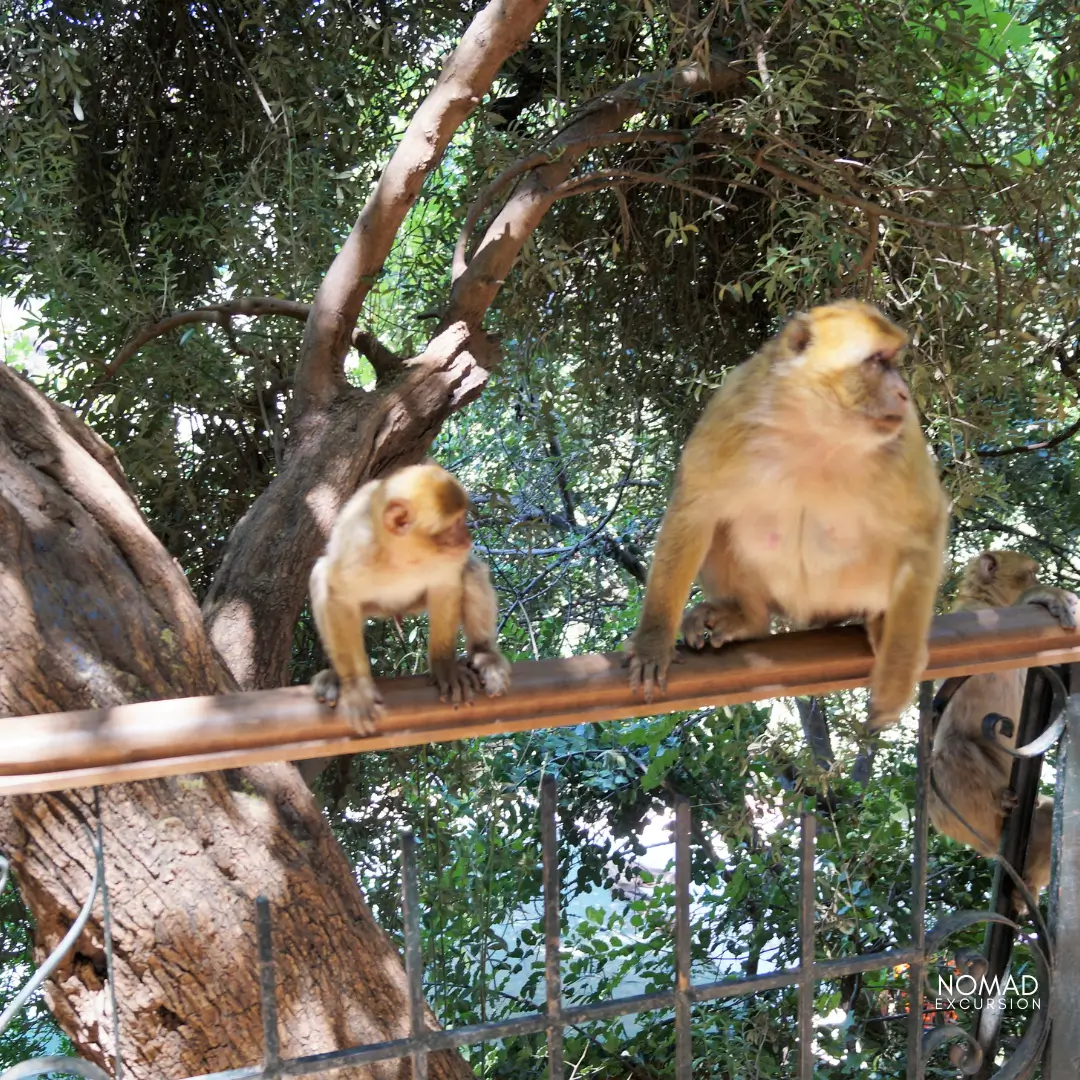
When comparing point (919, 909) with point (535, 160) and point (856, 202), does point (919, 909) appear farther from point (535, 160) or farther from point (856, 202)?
point (535, 160)

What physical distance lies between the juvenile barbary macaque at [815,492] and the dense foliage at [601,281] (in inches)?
40.8

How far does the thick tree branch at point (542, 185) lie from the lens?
10.2ft

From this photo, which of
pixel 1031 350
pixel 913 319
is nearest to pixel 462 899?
pixel 913 319

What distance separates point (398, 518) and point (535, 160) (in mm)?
1571

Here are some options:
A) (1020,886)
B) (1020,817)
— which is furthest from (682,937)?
(1020,817)

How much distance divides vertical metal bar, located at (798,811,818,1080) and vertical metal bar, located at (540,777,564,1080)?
315mm

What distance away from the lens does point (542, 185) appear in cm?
315

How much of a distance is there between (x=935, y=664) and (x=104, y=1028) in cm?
171

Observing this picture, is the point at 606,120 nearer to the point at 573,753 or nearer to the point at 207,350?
the point at 207,350

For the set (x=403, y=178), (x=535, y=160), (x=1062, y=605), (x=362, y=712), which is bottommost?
(x=362, y=712)

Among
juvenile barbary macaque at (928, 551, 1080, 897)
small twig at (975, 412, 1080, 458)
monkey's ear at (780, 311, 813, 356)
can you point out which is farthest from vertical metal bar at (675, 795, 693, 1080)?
small twig at (975, 412, 1080, 458)

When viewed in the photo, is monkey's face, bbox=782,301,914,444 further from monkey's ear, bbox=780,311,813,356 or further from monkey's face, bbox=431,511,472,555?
monkey's face, bbox=431,511,472,555

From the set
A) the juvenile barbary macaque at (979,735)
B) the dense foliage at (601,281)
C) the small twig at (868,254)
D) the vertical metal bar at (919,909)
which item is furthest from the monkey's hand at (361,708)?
the small twig at (868,254)

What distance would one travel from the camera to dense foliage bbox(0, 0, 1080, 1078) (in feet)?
10.3
